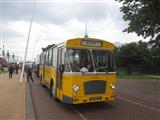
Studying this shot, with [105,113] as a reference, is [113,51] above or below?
above

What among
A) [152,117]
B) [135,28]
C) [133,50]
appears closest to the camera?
[152,117]

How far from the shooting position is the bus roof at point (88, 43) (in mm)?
13117

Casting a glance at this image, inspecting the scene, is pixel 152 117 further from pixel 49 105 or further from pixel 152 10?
pixel 152 10

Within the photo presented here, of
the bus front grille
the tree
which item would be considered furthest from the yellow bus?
the tree

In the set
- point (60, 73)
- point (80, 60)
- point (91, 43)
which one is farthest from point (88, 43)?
point (60, 73)

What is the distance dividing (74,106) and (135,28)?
42.6ft

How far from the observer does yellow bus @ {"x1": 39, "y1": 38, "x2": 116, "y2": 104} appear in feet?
41.4

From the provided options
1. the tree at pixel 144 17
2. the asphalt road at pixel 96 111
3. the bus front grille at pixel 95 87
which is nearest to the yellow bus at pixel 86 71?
the bus front grille at pixel 95 87

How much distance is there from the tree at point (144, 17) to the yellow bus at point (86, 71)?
1020cm

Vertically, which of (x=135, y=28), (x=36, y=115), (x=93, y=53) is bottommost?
(x=36, y=115)

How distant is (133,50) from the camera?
60.2 m

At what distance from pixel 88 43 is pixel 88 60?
30.1 inches

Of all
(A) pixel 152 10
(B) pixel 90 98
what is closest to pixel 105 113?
(B) pixel 90 98

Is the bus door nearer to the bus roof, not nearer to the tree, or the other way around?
the bus roof
